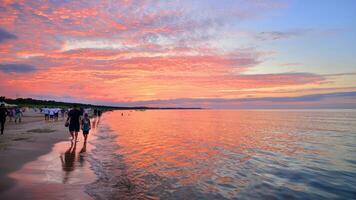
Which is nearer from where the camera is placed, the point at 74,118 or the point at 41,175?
the point at 41,175

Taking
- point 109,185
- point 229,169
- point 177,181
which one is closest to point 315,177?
A: point 229,169

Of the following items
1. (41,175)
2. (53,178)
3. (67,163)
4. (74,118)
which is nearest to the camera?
(53,178)

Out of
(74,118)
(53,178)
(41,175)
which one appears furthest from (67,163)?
(74,118)

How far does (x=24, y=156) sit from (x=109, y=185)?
6.61 m

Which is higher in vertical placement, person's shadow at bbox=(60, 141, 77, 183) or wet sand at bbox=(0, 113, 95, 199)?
wet sand at bbox=(0, 113, 95, 199)

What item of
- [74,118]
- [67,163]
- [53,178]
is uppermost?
[74,118]

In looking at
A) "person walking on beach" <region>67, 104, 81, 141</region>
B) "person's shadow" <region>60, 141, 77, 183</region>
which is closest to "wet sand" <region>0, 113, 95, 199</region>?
"person's shadow" <region>60, 141, 77, 183</region>

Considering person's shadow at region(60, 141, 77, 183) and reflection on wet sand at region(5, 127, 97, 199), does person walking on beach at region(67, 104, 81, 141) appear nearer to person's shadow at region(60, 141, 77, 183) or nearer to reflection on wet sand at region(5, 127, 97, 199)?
person's shadow at region(60, 141, 77, 183)

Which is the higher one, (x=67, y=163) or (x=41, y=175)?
(x=41, y=175)

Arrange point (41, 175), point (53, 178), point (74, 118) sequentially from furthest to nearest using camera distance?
point (74, 118) → point (41, 175) → point (53, 178)

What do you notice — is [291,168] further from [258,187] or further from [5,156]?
[5,156]

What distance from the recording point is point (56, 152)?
16.3 meters

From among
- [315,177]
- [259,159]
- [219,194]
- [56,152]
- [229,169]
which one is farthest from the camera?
[259,159]

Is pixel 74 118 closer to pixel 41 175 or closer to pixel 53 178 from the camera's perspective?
pixel 41 175
